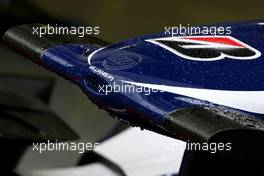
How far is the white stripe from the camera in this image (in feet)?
3.30

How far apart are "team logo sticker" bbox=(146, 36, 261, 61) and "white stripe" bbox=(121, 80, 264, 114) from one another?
0.10 m

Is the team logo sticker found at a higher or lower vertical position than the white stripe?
higher

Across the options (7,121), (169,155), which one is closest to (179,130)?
(169,155)

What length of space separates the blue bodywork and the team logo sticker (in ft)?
0.04

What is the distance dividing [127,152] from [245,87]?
1.73ft

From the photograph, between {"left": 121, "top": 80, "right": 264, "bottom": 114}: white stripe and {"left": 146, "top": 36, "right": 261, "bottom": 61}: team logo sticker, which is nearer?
{"left": 121, "top": 80, "right": 264, "bottom": 114}: white stripe

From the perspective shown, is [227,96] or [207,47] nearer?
[227,96]

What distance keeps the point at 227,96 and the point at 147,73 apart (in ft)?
0.40

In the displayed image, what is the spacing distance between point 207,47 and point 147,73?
0.13 meters

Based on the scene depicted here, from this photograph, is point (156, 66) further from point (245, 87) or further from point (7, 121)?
point (7, 121)

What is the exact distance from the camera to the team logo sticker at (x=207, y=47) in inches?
44.0

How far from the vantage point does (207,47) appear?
115cm

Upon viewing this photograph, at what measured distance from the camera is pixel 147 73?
3.49ft

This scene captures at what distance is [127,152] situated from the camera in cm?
152
